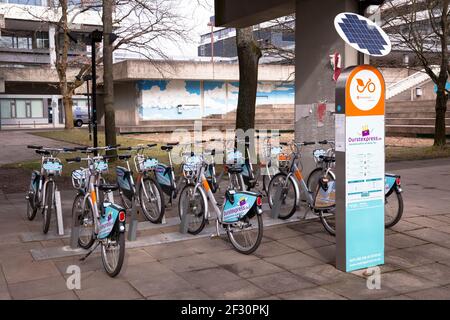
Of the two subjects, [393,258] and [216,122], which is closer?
[393,258]

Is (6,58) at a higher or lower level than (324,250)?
higher

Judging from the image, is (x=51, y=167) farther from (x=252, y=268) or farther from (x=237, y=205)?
(x=252, y=268)

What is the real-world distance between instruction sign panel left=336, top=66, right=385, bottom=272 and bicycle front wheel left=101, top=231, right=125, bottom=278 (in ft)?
6.80

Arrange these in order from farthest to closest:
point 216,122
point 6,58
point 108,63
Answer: point 6,58
point 216,122
point 108,63

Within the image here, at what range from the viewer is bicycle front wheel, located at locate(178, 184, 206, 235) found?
6.39 meters

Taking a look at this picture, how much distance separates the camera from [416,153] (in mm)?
15898

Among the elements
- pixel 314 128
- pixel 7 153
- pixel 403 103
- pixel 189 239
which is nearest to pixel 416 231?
pixel 314 128

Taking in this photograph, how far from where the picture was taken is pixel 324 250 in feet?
18.9

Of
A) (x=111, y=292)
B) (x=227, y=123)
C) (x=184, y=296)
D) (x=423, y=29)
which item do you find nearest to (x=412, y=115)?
(x=423, y=29)

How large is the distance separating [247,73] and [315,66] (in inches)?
171

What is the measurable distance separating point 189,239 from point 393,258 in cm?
239

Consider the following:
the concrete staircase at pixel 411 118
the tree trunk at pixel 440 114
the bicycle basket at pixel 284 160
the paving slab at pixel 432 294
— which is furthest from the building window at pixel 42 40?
the paving slab at pixel 432 294

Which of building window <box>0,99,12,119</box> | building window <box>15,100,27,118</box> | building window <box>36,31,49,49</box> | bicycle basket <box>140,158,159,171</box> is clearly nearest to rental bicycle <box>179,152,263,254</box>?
bicycle basket <box>140,158,159,171</box>
